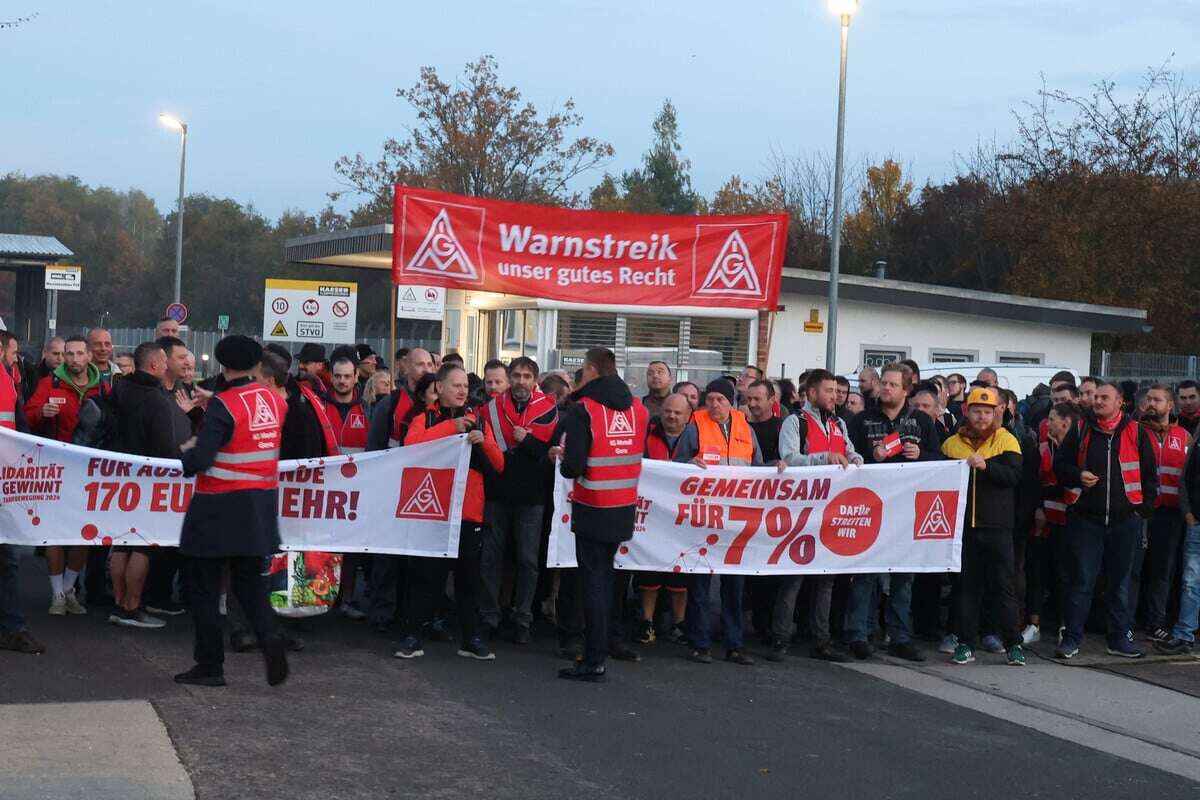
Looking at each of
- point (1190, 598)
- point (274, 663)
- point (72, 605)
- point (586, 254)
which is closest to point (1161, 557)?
point (1190, 598)

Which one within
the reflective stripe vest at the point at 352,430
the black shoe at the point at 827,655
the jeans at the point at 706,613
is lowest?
the black shoe at the point at 827,655

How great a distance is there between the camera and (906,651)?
421 inches

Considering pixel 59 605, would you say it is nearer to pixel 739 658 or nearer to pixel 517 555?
pixel 517 555

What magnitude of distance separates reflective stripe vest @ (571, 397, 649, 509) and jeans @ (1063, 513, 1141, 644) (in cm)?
366

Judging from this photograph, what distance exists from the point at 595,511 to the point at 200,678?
260 centimetres

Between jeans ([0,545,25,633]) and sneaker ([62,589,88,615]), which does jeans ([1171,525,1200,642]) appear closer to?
sneaker ([62,589,88,615])

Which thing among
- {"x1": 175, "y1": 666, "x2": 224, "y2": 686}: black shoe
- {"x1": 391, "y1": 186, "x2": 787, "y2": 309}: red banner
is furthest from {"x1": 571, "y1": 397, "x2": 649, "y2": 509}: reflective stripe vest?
{"x1": 391, "y1": 186, "x2": 787, "y2": 309}: red banner

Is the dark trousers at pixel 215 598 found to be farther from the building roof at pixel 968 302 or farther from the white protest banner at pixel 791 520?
the building roof at pixel 968 302

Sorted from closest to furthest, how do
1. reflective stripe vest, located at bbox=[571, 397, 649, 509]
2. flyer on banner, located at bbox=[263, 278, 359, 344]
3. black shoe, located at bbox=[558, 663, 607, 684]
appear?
black shoe, located at bbox=[558, 663, 607, 684] → reflective stripe vest, located at bbox=[571, 397, 649, 509] → flyer on banner, located at bbox=[263, 278, 359, 344]

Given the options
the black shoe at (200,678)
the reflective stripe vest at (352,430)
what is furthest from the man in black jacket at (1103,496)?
the black shoe at (200,678)

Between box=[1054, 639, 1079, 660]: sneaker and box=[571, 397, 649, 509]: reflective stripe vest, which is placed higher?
box=[571, 397, 649, 509]: reflective stripe vest

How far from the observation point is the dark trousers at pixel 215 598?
324 inches

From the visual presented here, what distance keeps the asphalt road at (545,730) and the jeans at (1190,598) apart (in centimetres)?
314

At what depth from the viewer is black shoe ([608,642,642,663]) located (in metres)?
10.0
